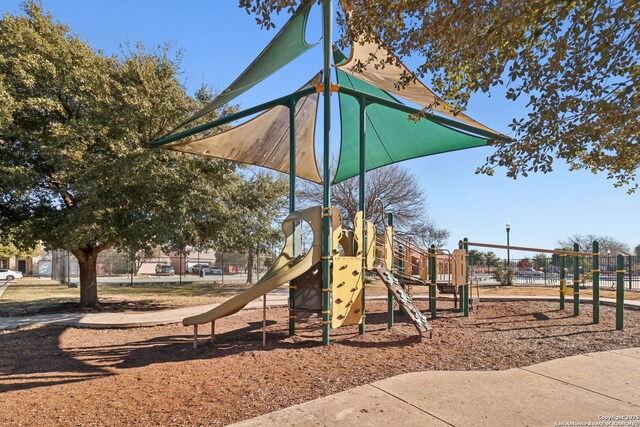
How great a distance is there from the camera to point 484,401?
4.30 m

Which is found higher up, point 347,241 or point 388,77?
point 388,77

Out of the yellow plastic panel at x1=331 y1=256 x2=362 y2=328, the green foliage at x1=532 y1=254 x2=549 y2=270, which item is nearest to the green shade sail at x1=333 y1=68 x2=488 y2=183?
the yellow plastic panel at x1=331 y1=256 x2=362 y2=328

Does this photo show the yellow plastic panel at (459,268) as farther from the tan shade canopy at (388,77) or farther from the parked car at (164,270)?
the parked car at (164,270)

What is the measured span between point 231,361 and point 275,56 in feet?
18.2

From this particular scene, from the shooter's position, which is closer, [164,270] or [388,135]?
[388,135]

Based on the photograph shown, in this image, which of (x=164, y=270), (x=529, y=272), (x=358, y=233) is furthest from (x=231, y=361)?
(x=164, y=270)

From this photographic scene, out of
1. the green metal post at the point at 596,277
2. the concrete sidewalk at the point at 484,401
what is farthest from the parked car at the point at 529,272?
the concrete sidewalk at the point at 484,401

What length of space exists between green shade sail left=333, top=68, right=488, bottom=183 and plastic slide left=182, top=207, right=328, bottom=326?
371 cm

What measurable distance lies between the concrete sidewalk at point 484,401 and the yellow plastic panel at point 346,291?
8.67 feet

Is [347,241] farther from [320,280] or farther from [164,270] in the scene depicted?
[164,270]

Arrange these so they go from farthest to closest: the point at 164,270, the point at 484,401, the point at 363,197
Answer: the point at 164,270
the point at 363,197
the point at 484,401

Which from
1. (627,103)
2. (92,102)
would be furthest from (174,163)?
(627,103)

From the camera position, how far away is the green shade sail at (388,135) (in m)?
10.8

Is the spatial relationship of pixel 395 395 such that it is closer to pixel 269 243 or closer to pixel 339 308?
pixel 339 308
